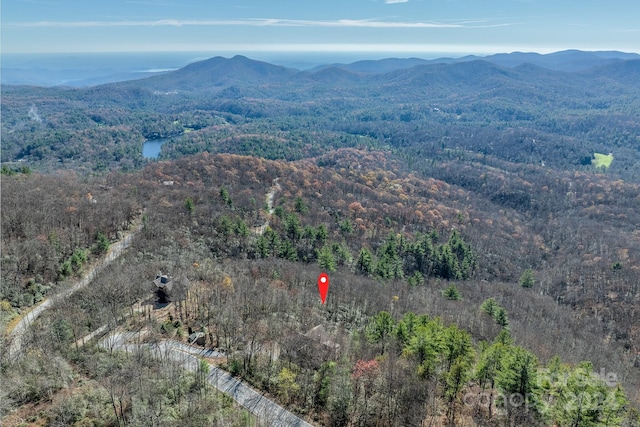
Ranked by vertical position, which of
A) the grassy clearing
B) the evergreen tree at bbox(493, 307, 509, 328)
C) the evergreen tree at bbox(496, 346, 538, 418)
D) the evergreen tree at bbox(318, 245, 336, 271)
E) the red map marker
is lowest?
the grassy clearing

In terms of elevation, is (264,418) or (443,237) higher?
(264,418)

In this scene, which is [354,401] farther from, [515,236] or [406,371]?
[515,236]

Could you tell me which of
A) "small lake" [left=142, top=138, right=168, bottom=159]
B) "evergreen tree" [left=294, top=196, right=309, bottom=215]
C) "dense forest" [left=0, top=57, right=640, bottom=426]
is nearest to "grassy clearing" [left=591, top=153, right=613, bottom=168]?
"dense forest" [left=0, top=57, right=640, bottom=426]

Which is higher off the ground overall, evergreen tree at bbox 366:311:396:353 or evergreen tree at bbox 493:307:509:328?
evergreen tree at bbox 366:311:396:353

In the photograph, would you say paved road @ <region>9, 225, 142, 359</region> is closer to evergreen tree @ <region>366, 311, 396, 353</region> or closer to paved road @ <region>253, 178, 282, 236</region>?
paved road @ <region>253, 178, 282, 236</region>

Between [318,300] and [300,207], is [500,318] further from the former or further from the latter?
[300,207]

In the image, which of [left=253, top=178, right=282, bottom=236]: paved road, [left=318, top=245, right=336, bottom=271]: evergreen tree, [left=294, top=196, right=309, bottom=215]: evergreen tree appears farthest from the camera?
[left=294, top=196, right=309, bottom=215]: evergreen tree

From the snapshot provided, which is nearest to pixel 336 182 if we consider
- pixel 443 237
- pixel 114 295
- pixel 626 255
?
pixel 443 237
